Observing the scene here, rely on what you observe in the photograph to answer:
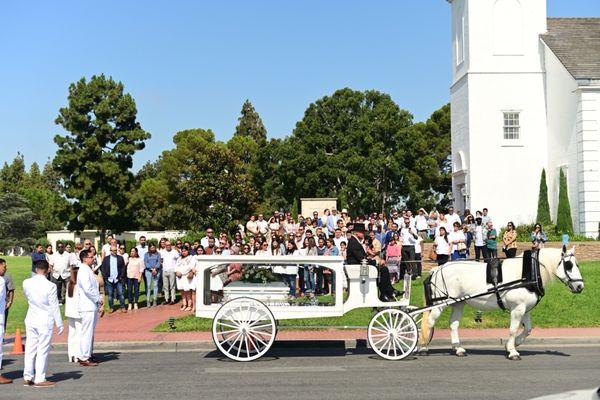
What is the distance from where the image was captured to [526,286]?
12852mm

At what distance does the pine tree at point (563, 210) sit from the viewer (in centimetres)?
3400

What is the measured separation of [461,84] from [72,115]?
102 feet

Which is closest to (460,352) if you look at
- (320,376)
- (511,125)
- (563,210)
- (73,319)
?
(320,376)

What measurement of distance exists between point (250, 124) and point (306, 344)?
2887 inches

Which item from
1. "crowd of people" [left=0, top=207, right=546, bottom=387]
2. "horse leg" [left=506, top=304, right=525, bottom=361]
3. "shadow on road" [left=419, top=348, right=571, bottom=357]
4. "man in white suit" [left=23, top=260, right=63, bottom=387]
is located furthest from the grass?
"man in white suit" [left=23, top=260, right=63, bottom=387]

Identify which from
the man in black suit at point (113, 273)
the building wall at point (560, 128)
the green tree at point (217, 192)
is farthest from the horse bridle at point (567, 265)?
the green tree at point (217, 192)

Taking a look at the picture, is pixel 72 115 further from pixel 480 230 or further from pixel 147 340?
pixel 147 340

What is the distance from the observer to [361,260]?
1333 centimetres

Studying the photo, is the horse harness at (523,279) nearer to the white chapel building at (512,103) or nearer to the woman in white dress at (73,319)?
the woman in white dress at (73,319)

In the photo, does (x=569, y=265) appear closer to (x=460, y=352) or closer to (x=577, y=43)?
(x=460, y=352)

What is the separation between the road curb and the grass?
2.84ft

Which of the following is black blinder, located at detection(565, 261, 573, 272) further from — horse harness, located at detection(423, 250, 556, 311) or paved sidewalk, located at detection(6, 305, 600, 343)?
paved sidewalk, located at detection(6, 305, 600, 343)

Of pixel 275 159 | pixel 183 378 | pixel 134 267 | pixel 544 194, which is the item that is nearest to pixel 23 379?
pixel 183 378

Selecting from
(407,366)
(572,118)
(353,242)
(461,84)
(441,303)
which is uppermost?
(461,84)
